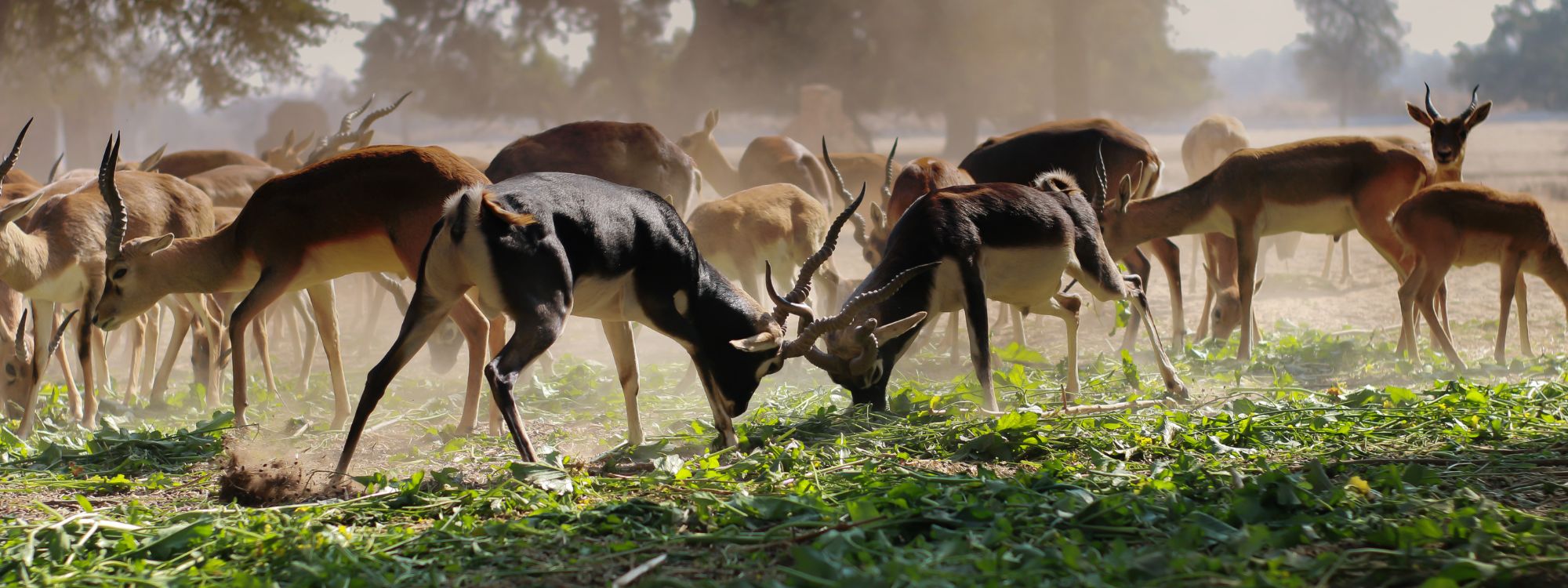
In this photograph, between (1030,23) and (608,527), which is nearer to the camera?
(608,527)

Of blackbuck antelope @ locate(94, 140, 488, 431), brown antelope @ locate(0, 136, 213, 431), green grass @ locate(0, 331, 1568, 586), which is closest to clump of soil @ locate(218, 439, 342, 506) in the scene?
green grass @ locate(0, 331, 1568, 586)

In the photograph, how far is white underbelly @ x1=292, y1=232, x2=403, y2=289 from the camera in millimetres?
6098

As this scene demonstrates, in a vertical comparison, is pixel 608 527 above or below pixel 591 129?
below

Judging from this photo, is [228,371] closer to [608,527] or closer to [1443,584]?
[608,527]

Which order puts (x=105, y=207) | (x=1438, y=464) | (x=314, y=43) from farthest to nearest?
(x=314, y=43)
(x=105, y=207)
(x=1438, y=464)

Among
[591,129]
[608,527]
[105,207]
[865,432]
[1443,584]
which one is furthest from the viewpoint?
[591,129]

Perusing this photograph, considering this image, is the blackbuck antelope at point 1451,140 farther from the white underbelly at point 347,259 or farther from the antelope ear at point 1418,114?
the white underbelly at point 347,259

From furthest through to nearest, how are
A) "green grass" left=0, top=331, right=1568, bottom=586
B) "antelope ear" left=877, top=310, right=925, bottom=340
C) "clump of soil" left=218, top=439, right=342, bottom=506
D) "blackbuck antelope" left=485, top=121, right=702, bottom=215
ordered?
"blackbuck antelope" left=485, top=121, right=702, bottom=215, "antelope ear" left=877, top=310, right=925, bottom=340, "clump of soil" left=218, top=439, right=342, bottom=506, "green grass" left=0, top=331, right=1568, bottom=586

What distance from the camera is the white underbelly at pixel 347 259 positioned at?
240 inches

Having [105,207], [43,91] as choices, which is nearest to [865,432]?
[105,207]

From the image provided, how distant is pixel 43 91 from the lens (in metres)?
30.8

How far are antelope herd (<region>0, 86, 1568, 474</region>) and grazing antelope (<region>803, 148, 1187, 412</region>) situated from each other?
1cm

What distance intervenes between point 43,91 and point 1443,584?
3473 centimetres

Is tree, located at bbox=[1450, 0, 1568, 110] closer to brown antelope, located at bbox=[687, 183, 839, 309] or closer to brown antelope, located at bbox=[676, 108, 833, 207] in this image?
brown antelope, located at bbox=[676, 108, 833, 207]
